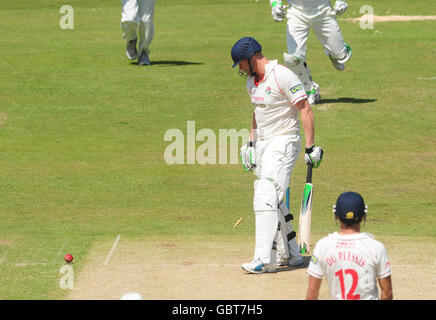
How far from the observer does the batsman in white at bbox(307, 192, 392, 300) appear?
6.49 metres

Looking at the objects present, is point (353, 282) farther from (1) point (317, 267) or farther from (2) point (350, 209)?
(2) point (350, 209)

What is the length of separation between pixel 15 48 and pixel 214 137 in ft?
28.9

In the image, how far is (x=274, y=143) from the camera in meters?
9.40

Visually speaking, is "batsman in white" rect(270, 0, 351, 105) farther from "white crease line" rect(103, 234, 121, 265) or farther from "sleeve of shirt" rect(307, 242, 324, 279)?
"sleeve of shirt" rect(307, 242, 324, 279)

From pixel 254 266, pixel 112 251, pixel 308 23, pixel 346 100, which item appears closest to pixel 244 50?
pixel 254 266

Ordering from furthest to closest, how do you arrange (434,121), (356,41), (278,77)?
1. (356,41)
2. (434,121)
3. (278,77)

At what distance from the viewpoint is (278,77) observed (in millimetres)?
9305

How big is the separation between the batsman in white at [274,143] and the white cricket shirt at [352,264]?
96.5 inches

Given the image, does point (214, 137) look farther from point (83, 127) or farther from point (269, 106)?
point (269, 106)

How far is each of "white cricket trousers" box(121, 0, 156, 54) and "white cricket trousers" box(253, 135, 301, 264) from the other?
35.0 feet

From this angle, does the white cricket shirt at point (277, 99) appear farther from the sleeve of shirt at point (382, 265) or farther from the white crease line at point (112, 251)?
the sleeve of shirt at point (382, 265)

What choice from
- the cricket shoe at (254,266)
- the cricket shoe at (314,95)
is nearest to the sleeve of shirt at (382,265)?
the cricket shoe at (254,266)

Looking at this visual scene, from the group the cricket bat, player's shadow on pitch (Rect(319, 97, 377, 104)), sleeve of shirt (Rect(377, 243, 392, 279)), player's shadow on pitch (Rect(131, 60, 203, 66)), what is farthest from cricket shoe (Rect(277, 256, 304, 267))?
player's shadow on pitch (Rect(131, 60, 203, 66))

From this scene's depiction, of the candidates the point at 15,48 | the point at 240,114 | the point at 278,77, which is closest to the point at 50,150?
the point at 240,114
